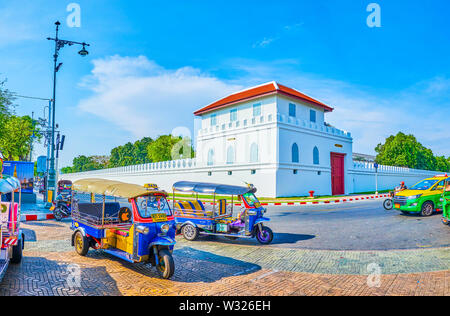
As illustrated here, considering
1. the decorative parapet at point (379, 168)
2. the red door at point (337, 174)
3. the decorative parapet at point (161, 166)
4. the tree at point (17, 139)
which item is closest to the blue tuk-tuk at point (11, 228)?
the decorative parapet at point (161, 166)

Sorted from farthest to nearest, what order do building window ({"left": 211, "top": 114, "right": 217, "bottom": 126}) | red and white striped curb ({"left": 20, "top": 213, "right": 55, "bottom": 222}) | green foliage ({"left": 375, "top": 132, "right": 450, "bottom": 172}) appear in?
green foliage ({"left": 375, "top": 132, "right": 450, "bottom": 172}) → building window ({"left": 211, "top": 114, "right": 217, "bottom": 126}) → red and white striped curb ({"left": 20, "top": 213, "right": 55, "bottom": 222})

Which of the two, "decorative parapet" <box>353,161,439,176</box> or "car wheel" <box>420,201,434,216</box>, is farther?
"decorative parapet" <box>353,161,439,176</box>

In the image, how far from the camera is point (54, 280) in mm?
5898

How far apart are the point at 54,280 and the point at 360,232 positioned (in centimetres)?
988

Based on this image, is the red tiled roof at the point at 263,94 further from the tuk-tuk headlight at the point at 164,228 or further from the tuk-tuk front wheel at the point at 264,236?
the tuk-tuk headlight at the point at 164,228

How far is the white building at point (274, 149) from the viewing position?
28.4 m

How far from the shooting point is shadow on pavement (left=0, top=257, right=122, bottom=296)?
5293 millimetres

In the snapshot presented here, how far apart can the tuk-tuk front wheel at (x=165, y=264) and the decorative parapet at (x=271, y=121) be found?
23028 millimetres

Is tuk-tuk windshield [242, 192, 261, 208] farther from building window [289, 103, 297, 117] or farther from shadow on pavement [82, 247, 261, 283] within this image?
building window [289, 103, 297, 117]

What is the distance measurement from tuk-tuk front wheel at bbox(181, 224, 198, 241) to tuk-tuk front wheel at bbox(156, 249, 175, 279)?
3.81 metres

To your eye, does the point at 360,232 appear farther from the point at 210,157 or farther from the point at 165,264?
the point at 210,157

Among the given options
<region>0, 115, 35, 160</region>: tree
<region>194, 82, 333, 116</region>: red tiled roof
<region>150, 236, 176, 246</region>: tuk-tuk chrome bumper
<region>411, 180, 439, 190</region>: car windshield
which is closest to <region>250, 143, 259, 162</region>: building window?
<region>194, 82, 333, 116</region>: red tiled roof

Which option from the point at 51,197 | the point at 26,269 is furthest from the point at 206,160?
the point at 26,269
